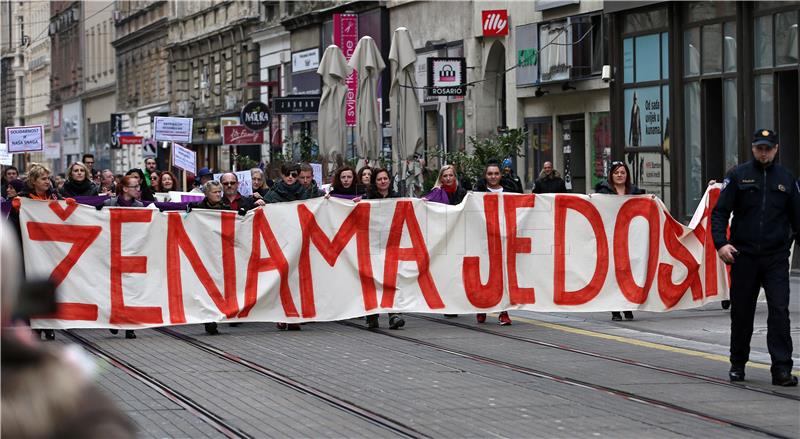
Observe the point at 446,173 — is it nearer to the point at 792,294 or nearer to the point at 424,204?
the point at 424,204

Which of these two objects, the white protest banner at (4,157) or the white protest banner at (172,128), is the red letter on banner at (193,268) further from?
the white protest banner at (172,128)

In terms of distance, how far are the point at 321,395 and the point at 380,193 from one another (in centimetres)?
633

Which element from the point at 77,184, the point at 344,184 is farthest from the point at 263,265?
the point at 77,184

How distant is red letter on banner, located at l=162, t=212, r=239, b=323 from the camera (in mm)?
14961

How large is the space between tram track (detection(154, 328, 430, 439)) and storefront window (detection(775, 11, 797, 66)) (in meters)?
12.3

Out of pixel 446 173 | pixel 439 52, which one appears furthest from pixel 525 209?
pixel 439 52

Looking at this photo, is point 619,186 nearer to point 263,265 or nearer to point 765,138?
point 263,265

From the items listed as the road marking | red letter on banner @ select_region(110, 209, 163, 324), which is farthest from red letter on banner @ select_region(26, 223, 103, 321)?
the road marking

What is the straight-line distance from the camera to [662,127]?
27.5 metres

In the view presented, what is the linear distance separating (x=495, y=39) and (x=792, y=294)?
58.5 feet

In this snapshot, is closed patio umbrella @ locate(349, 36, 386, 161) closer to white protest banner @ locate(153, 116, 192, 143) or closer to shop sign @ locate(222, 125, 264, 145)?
white protest banner @ locate(153, 116, 192, 143)

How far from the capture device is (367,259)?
15.7 meters

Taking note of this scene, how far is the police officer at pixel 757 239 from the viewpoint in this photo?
421 inches

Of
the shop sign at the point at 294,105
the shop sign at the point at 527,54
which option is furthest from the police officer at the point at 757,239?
the shop sign at the point at 294,105
